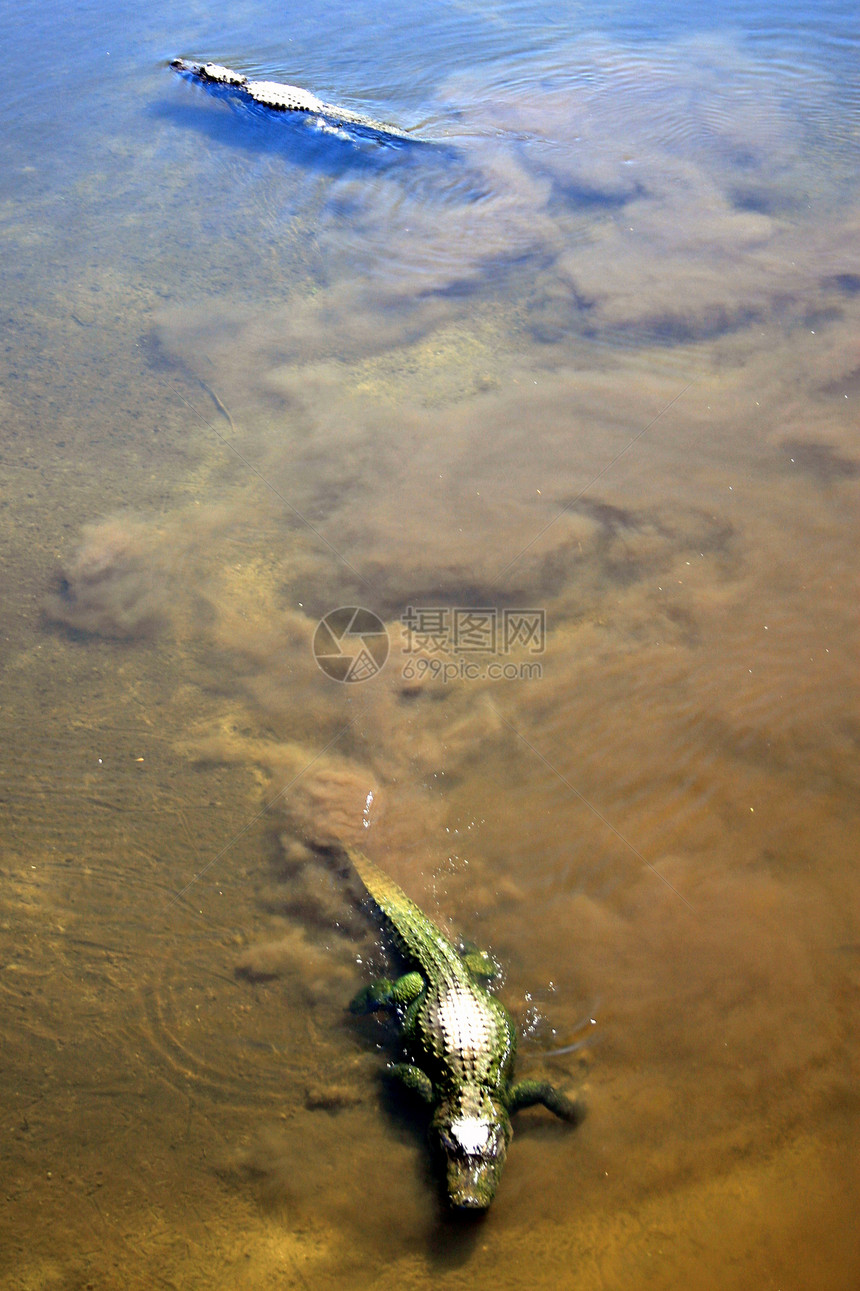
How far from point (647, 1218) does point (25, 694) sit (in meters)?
4.43

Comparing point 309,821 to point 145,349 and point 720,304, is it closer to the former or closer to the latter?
point 145,349

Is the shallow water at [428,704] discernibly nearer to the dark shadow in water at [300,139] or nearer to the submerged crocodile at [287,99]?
the dark shadow in water at [300,139]

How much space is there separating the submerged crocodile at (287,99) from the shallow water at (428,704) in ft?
3.78

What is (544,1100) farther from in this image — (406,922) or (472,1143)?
(406,922)

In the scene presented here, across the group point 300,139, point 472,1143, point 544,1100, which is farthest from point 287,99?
point 472,1143

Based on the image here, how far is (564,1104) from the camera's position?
11.5ft

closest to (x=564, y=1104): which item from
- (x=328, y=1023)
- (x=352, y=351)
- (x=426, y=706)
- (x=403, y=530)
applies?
(x=328, y=1023)
